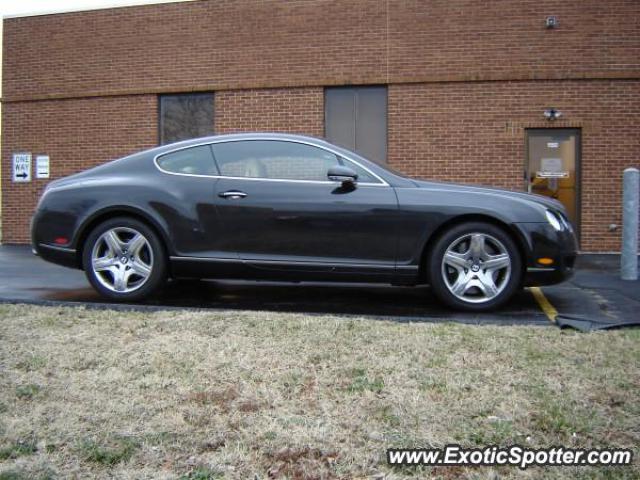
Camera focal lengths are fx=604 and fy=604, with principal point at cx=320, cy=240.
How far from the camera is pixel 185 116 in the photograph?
12.0 meters

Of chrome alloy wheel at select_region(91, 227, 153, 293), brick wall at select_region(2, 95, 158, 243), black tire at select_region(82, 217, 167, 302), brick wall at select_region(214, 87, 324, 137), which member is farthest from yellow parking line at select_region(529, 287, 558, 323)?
brick wall at select_region(2, 95, 158, 243)

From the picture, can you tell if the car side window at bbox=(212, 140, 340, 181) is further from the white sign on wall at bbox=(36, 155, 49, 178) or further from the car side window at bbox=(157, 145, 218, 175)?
the white sign on wall at bbox=(36, 155, 49, 178)

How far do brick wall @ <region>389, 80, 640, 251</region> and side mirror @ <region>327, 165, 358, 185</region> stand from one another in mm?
6281

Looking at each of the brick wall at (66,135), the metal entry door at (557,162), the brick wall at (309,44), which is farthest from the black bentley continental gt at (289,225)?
the brick wall at (66,135)

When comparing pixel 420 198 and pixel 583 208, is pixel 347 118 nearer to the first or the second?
pixel 583 208

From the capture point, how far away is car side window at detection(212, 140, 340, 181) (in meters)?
5.02

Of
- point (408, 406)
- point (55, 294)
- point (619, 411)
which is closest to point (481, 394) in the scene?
point (408, 406)

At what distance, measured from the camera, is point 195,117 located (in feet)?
39.2

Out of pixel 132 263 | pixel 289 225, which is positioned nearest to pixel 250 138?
pixel 289 225

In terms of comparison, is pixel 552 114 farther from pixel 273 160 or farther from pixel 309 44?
pixel 273 160

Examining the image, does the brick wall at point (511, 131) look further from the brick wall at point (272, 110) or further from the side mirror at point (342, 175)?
the side mirror at point (342, 175)

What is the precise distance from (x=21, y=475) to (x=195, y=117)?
A: 10478 mm

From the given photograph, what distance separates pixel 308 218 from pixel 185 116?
7902 millimetres

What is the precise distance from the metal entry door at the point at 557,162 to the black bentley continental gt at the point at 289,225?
6144mm
